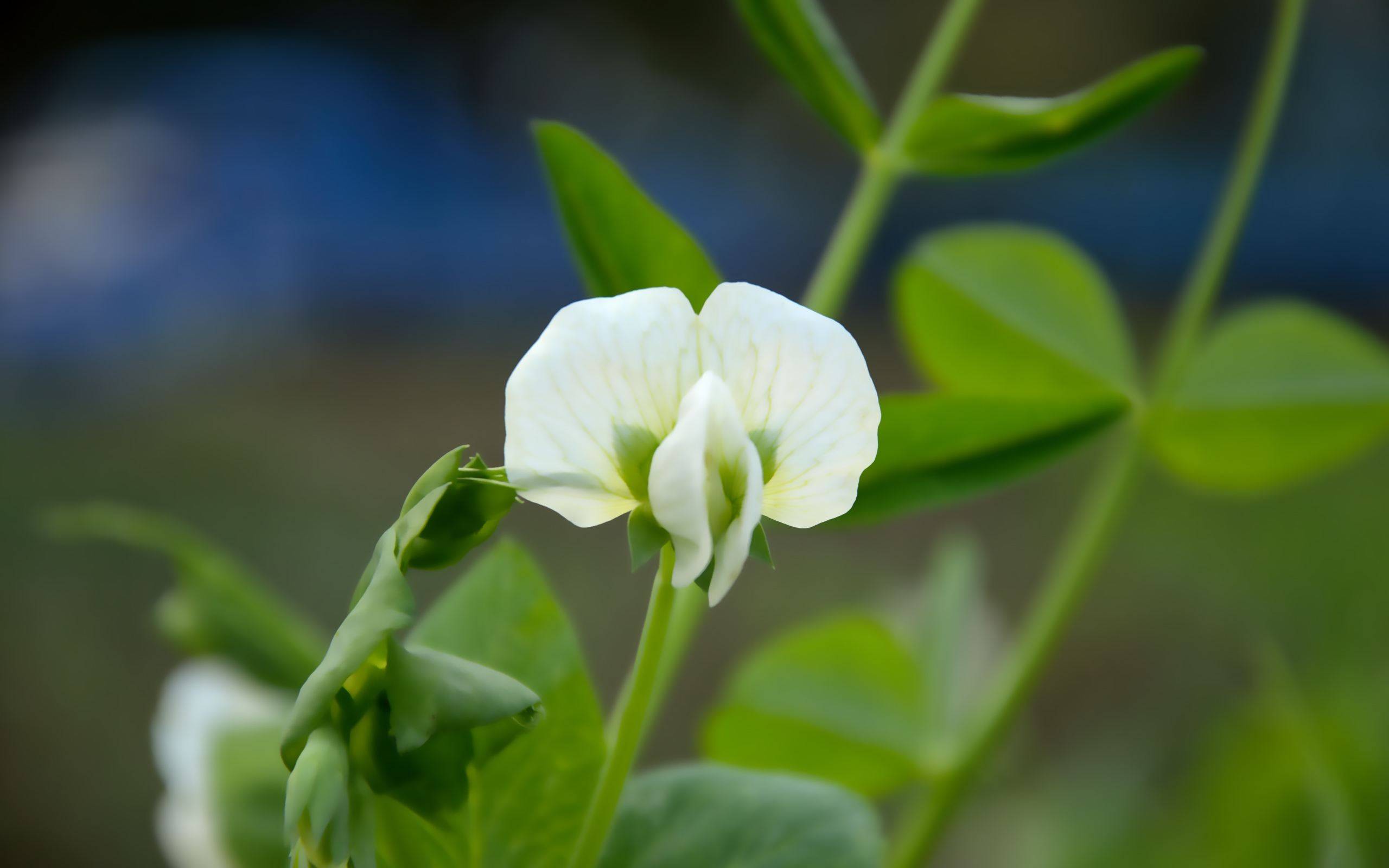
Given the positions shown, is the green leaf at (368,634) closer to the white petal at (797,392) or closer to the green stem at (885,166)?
the white petal at (797,392)

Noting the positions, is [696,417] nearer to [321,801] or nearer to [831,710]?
[321,801]

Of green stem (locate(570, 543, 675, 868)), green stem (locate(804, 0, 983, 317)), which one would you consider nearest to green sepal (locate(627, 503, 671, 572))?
green stem (locate(570, 543, 675, 868))

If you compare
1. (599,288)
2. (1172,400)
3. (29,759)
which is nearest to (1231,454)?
(1172,400)

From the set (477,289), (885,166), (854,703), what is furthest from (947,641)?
(477,289)

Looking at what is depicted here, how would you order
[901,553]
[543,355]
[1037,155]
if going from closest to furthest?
[543,355]
[1037,155]
[901,553]

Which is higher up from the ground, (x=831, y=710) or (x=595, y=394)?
(x=595, y=394)

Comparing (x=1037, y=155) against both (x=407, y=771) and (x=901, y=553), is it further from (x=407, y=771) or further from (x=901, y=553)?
(x=901, y=553)

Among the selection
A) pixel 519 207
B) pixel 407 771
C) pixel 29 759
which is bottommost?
pixel 29 759
